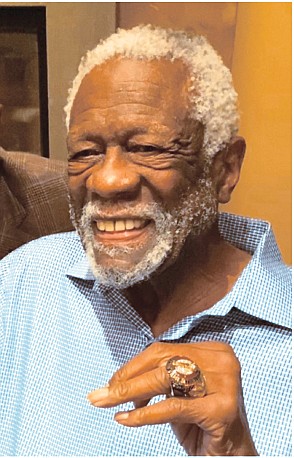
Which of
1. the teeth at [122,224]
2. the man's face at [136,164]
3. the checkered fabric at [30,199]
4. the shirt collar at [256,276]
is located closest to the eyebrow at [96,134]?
the man's face at [136,164]

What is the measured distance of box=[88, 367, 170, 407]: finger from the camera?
542 mm

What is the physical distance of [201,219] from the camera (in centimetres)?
83

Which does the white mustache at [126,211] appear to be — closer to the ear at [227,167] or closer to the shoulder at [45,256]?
the ear at [227,167]

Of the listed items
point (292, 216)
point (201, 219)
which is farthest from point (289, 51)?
point (201, 219)

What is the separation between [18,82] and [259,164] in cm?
62

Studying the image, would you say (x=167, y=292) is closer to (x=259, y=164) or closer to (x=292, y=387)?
(x=292, y=387)

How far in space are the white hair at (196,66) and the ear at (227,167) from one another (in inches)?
0.6

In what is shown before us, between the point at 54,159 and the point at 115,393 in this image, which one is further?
the point at 54,159

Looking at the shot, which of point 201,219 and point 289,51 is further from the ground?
point 289,51

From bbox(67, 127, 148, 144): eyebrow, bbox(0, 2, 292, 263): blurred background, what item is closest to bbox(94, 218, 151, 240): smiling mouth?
bbox(67, 127, 148, 144): eyebrow

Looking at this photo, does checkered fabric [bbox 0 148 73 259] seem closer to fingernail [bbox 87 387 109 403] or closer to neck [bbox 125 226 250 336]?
neck [bbox 125 226 250 336]

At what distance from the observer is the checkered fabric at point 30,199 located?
1323 millimetres

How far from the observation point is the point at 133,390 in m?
0.54

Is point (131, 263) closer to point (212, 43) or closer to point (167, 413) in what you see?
point (167, 413)
